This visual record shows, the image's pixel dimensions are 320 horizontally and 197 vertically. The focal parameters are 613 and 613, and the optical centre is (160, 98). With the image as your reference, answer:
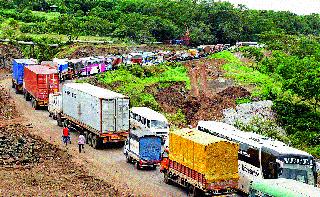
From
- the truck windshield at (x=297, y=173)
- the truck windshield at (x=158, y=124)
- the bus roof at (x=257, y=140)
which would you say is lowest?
the truck windshield at (x=158, y=124)

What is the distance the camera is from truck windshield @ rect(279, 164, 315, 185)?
24828 millimetres

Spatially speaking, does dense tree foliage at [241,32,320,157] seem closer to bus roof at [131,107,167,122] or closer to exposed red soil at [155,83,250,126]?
exposed red soil at [155,83,250,126]

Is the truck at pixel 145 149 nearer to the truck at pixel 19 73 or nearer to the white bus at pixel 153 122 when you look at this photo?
the white bus at pixel 153 122

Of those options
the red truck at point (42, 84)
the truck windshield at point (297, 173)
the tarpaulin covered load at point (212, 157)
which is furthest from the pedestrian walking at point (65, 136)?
the truck windshield at point (297, 173)

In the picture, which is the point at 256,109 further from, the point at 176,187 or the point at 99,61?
the point at 176,187

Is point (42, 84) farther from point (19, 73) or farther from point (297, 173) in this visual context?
point (297, 173)

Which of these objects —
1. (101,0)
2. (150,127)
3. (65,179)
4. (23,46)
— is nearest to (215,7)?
(101,0)

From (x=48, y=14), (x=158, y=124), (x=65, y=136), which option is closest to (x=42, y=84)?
(x=65, y=136)

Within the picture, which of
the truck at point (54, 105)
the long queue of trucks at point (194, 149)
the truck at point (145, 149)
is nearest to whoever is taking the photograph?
the long queue of trucks at point (194, 149)

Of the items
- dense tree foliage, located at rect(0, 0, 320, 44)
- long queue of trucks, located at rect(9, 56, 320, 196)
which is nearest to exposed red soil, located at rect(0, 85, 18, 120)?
long queue of trucks, located at rect(9, 56, 320, 196)

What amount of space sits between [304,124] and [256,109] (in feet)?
15.8

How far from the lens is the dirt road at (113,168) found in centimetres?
2862

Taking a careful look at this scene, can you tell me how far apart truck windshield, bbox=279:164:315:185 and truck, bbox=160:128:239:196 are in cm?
218

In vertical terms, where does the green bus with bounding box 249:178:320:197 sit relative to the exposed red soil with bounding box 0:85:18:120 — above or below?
above
